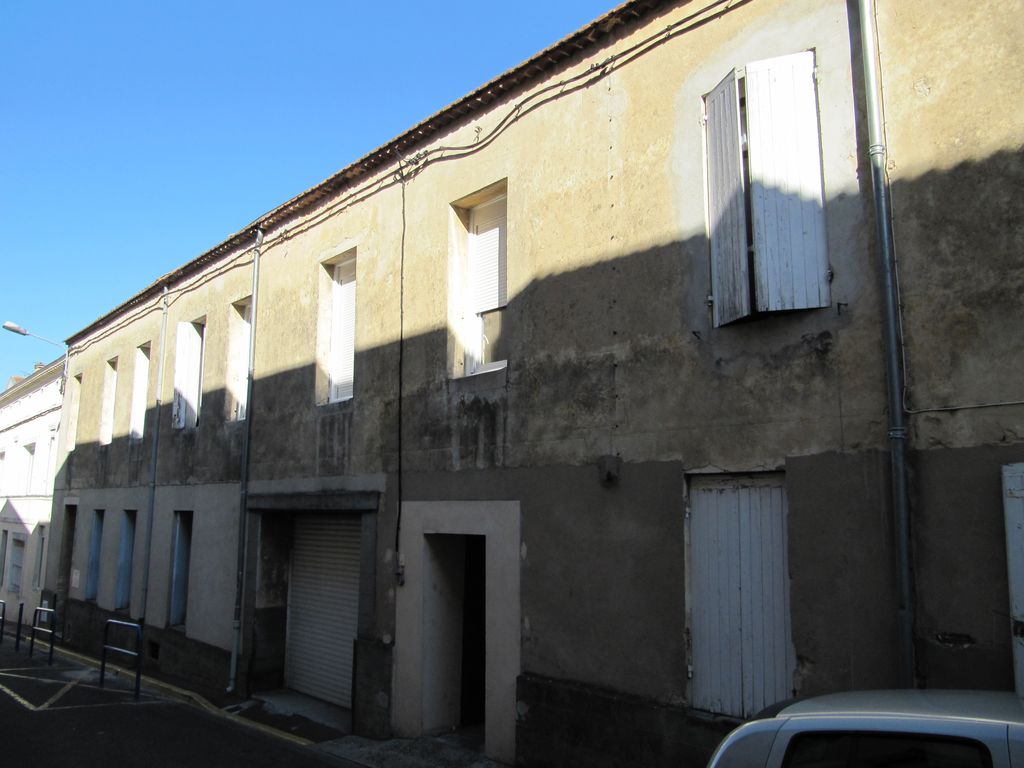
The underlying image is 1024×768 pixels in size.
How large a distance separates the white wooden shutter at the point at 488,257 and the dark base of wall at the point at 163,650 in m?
7.02

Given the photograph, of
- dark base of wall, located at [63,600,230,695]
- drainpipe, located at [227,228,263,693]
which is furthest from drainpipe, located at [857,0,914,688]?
dark base of wall, located at [63,600,230,695]

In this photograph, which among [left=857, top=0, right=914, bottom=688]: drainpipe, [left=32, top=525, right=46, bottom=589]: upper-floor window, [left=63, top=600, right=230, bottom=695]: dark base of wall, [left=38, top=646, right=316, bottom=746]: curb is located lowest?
[left=38, top=646, right=316, bottom=746]: curb

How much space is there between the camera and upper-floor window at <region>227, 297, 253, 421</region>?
45.0 feet

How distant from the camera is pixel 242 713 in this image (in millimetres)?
11164

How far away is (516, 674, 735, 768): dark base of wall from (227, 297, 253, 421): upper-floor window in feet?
25.6

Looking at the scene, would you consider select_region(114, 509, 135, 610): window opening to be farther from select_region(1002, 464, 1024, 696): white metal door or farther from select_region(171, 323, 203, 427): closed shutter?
select_region(1002, 464, 1024, 696): white metal door

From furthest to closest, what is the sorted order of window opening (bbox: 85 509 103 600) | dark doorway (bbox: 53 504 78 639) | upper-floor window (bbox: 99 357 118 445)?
dark doorway (bbox: 53 504 78 639) → upper-floor window (bbox: 99 357 118 445) → window opening (bbox: 85 509 103 600)

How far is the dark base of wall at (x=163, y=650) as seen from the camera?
41.7 feet

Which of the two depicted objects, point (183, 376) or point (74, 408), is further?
point (74, 408)

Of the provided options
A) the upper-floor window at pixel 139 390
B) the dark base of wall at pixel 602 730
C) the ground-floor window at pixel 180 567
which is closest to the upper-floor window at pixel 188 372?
the ground-floor window at pixel 180 567

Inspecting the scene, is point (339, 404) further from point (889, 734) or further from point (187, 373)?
point (889, 734)

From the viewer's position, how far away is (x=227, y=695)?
1203 cm

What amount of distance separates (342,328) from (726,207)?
6535mm

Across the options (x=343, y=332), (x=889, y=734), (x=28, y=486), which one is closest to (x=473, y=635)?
(x=343, y=332)
